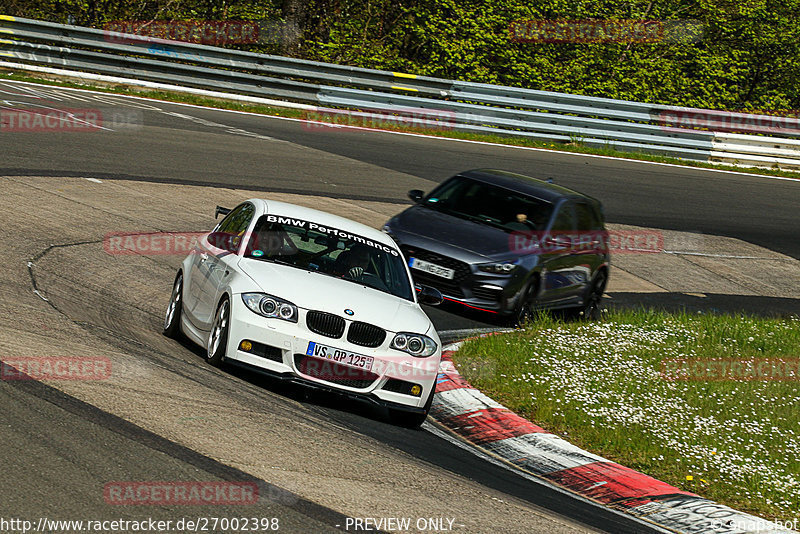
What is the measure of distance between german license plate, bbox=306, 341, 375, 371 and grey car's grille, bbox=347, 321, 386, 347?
0.11 metres

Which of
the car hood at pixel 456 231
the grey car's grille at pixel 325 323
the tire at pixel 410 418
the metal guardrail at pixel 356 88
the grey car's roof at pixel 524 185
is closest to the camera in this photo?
the grey car's grille at pixel 325 323

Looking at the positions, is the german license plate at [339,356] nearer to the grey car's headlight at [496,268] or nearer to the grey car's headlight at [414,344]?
the grey car's headlight at [414,344]

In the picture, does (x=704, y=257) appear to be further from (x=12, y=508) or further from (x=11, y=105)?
(x=12, y=508)

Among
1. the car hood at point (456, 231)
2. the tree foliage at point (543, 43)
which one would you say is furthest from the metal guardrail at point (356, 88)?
the car hood at point (456, 231)

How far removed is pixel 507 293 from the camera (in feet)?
38.9

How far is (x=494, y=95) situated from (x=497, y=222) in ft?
43.4

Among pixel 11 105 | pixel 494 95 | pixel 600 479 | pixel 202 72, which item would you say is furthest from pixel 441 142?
pixel 600 479

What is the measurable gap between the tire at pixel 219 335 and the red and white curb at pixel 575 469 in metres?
1.93

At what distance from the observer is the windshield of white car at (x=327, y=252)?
862cm

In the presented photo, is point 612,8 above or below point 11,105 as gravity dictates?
above

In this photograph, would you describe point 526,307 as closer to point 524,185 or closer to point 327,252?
point 524,185

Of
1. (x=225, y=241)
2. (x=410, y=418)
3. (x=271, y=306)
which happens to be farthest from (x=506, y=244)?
(x=271, y=306)

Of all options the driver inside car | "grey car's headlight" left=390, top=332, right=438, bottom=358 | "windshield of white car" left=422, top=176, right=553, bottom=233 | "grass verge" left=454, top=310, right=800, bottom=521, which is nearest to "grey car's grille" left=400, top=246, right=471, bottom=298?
"grass verge" left=454, top=310, right=800, bottom=521

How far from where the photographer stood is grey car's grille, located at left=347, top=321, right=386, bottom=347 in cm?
772
